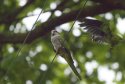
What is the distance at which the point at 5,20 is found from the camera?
7.39 m

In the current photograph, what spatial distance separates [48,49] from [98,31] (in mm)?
4346

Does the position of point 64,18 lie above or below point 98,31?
below

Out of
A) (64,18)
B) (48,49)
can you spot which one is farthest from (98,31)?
(48,49)

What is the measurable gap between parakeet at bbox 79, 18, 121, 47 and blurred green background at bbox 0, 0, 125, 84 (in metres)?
1.71

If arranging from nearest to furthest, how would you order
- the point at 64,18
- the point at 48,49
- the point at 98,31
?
the point at 98,31 < the point at 64,18 < the point at 48,49

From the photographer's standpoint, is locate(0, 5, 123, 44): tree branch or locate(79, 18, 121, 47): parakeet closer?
locate(79, 18, 121, 47): parakeet

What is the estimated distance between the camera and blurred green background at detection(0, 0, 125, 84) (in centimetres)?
657

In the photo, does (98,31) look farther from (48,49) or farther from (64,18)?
(48,49)

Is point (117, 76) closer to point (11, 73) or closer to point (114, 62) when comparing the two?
point (114, 62)

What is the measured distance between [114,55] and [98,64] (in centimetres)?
61

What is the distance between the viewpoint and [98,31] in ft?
13.5

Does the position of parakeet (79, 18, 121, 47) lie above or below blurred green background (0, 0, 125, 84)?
above

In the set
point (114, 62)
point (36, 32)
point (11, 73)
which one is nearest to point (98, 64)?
point (114, 62)

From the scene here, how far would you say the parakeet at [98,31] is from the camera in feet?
13.3
